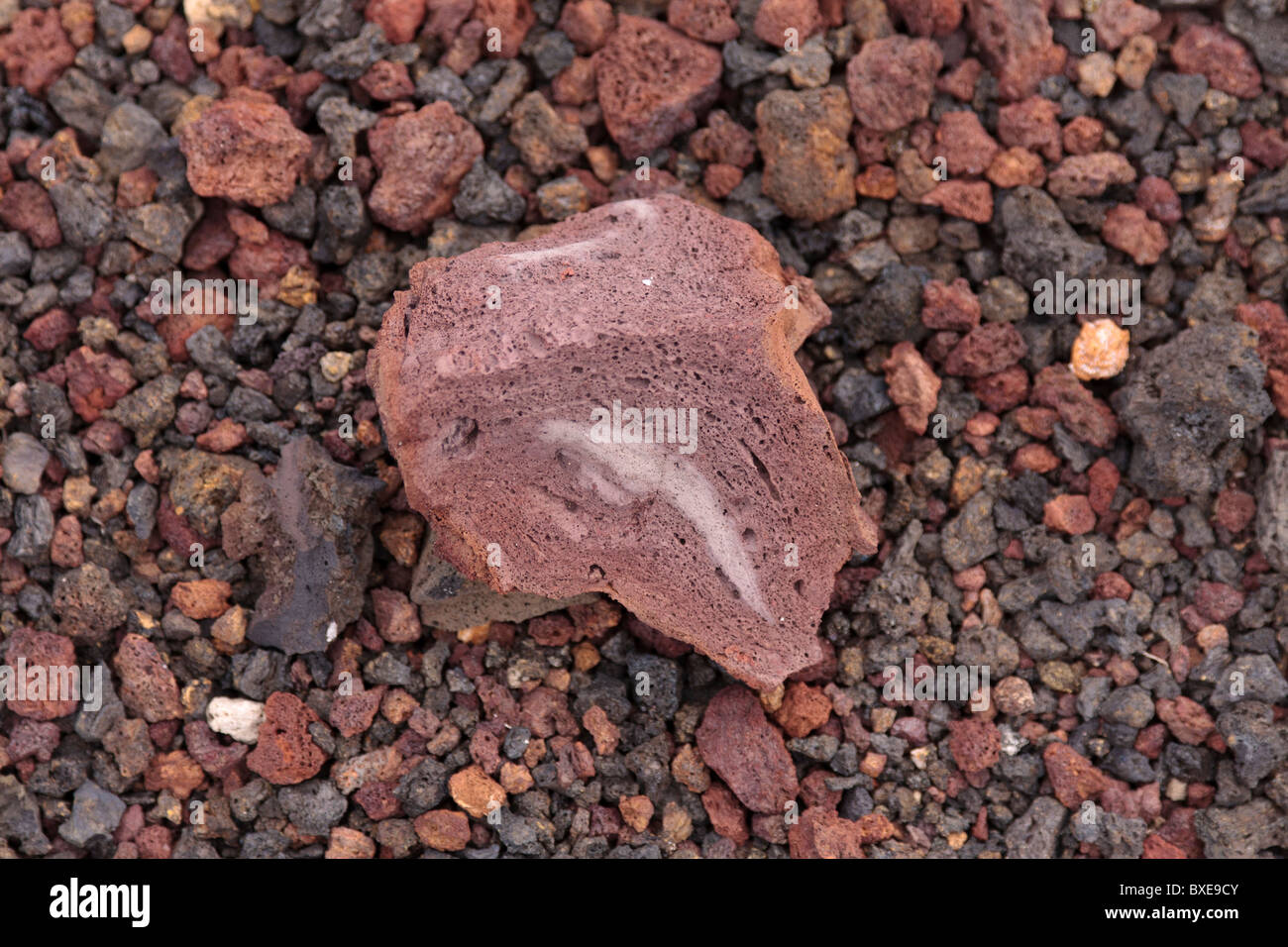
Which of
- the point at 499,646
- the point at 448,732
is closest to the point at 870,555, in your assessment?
the point at 499,646

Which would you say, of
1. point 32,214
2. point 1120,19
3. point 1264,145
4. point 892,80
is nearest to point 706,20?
point 892,80

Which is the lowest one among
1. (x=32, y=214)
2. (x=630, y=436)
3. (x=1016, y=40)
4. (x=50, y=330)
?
(x=50, y=330)

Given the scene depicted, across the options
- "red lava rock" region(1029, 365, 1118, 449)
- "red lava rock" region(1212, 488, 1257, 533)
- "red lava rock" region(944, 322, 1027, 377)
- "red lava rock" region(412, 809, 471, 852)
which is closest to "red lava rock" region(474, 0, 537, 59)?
"red lava rock" region(944, 322, 1027, 377)

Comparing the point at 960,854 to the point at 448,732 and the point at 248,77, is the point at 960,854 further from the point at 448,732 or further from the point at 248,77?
the point at 248,77

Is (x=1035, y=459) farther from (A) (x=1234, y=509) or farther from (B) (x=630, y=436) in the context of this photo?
(B) (x=630, y=436)

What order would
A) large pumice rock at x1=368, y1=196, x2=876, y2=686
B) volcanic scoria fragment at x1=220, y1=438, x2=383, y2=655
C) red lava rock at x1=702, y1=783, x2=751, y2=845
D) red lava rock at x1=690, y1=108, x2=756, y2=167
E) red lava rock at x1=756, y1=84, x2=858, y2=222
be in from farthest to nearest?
red lava rock at x1=690, y1=108, x2=756, y2=167, red lava rock at x1=756, y1=84, x2=858, y2=222, red lava rock at x1=702, y1=783, x2=751, y2=845, volcanic scoria fragment at x1=220, y1=438, x2=383, y2=655, large pumice rock at x1=368, y1=196, x2=876, y2=686

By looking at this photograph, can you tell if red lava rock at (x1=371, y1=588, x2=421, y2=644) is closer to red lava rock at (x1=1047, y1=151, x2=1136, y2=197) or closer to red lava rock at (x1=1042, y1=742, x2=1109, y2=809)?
red lava rock at (x1=1042, y1=742, x2=1109, y2=809)
